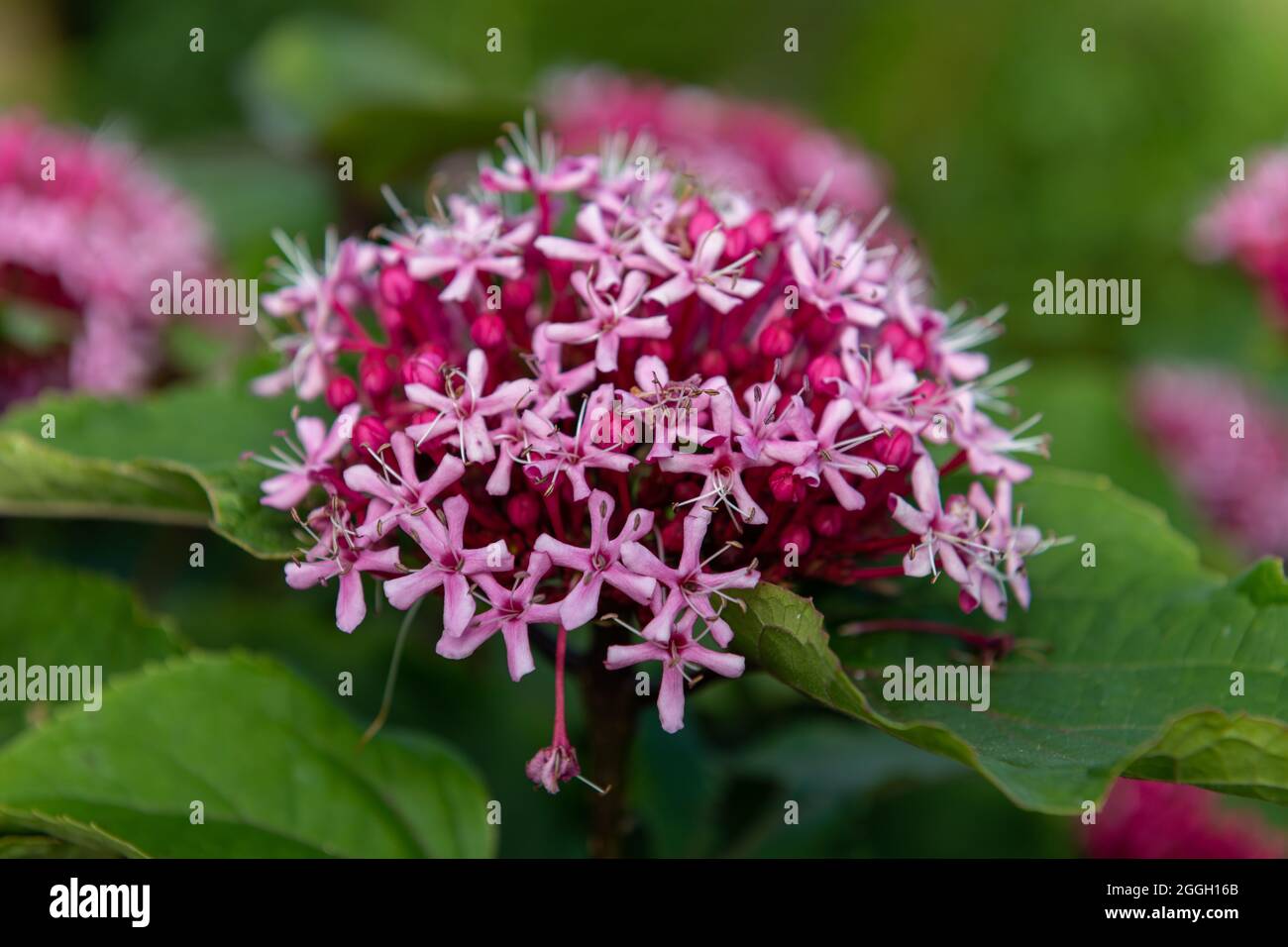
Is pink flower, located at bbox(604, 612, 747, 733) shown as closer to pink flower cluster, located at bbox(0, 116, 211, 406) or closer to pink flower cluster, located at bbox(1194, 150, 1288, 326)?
pink flower cluster, located at bbox(0, 116, 211, 406)

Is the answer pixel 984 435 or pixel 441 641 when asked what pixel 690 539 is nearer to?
pixel 441 641

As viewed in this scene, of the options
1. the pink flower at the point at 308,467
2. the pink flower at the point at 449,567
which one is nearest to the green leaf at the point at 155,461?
the pink flower at the point at 308,467

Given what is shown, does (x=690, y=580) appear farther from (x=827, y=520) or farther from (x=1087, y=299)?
(x=1087, y=299)

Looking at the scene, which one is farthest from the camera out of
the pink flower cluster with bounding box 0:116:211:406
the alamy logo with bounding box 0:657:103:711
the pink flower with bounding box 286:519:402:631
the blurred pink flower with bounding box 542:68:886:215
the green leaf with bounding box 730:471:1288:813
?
the blurred pink flower with bounding box 542:68:886:215

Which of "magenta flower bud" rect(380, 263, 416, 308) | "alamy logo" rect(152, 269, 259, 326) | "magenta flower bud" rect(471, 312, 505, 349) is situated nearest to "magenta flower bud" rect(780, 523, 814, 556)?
"magenta flower bud" rect(471, 312, 505, 349)

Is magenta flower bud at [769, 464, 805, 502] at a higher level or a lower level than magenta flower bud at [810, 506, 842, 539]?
higher

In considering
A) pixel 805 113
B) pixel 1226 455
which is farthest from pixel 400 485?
pixel 805 113

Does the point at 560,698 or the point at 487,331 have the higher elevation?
the point at 487,331
